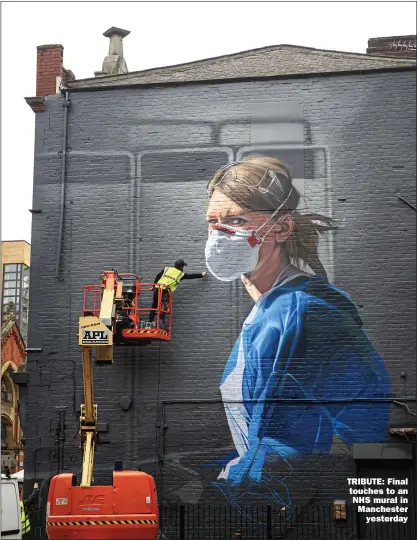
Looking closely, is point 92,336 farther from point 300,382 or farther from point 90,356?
point 300,382

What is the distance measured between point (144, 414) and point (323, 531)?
4.44 meters

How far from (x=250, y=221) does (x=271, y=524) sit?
646 centimetres

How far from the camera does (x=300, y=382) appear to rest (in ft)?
55.2

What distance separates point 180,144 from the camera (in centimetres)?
1812

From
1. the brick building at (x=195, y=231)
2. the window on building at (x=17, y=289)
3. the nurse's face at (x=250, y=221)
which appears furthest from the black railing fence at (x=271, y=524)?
the window on building at (x=17, y=289)

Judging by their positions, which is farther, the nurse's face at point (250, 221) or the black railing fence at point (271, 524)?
the nurse's face at point (250, 221)

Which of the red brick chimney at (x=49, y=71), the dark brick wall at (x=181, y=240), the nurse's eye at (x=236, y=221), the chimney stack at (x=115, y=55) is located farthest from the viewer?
the chimney stack at (x=115, y=55)

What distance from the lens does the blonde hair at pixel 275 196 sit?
57.1 feet

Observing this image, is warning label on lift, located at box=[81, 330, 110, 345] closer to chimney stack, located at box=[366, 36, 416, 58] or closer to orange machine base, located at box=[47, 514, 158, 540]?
orange machine base, located at box=[47, 514, 158, 540]

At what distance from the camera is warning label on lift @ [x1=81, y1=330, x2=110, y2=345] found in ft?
46.5

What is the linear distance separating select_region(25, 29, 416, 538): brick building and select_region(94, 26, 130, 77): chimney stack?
2.75 m

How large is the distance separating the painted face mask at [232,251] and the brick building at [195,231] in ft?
0.91

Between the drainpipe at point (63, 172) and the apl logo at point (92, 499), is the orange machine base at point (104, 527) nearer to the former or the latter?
the apl logo at point (92, 499)

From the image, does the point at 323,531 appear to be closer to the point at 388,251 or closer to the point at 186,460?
the point at 186,460
